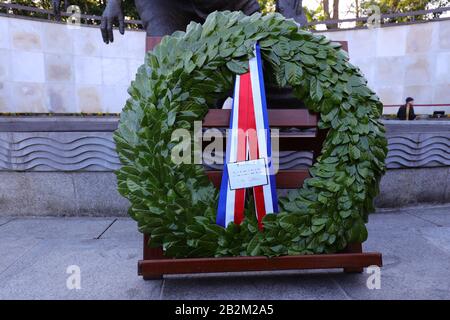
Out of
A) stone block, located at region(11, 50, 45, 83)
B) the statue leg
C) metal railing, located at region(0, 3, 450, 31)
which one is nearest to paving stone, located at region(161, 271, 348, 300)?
the statue leg

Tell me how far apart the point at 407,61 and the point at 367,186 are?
12.3 meters

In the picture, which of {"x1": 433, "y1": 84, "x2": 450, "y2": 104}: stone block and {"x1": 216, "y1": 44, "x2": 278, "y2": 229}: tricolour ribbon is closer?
{"x1": 216, "y1": 44, "x2": 278, "y2": 229}: tricolour ribbon

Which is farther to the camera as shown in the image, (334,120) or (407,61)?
(407,61)

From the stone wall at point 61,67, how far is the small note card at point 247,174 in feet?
36.9

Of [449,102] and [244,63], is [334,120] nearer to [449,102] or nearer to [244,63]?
[244,63]

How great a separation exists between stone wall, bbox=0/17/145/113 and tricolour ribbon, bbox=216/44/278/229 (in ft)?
36.6

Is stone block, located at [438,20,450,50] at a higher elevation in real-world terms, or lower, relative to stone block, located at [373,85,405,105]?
higher

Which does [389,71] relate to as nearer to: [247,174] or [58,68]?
[58,68]

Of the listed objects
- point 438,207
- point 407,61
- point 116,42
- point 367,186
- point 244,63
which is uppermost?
point 116,42

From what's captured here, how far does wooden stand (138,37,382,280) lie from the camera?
1.92 meters

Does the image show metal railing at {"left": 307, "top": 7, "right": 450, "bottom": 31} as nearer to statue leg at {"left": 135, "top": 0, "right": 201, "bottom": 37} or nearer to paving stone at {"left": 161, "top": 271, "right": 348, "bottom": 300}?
statue leg at {"left": 135, "top": 0, "right": 201, "bottom": 37}

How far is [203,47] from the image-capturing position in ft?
6.48

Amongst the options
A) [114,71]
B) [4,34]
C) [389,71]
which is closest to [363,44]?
[389,71]

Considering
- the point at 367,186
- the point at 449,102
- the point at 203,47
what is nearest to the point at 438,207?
the point at 367,186
